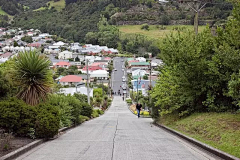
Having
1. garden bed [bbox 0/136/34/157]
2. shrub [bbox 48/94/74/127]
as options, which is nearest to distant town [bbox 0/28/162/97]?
shrub [bbox 48/94/74/127]

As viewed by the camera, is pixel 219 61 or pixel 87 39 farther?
pixel 87 39

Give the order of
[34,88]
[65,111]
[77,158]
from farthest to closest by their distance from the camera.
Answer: [65,111] → [34,88] → [77,158]

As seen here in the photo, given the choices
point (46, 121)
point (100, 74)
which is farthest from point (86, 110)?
point (100, 74)

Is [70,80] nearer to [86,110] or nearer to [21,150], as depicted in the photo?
[86,110]

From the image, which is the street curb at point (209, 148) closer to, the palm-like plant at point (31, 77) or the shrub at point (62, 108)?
the shrub at point (62, 108)

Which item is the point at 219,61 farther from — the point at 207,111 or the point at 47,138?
the point at 47,138

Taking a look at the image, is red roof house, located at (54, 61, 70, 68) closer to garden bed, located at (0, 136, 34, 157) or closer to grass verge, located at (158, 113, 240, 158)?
grass verge, located at (158, 113, 240, 158)

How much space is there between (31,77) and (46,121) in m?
2.57

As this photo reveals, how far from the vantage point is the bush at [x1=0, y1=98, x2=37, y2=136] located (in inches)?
408

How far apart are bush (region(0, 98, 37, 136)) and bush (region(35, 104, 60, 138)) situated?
9.6 inches

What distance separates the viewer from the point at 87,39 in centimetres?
17400

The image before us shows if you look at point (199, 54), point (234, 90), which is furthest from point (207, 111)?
point (234, 90)

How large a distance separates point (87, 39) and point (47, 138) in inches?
6472

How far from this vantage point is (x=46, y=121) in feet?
37.5
